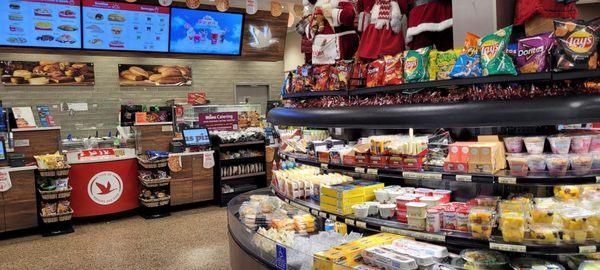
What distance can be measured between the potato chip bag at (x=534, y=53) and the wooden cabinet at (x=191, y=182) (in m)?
5.82

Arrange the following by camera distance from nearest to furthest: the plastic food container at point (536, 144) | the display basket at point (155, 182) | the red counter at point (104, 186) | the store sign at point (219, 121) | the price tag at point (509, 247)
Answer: the price tag at point (509, 247)
the plastic food container at point (536, 144)
the red counter at point (104, 186)
the display basket at point (155, 182)
the store sign at point (219, 121)

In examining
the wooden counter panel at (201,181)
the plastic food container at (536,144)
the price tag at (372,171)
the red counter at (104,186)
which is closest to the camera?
the plastic food container at (536,144)

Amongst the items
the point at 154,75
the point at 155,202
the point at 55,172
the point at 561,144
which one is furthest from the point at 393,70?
the point at 154,75

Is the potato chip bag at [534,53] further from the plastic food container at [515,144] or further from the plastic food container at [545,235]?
the plastic food container at [545,235]

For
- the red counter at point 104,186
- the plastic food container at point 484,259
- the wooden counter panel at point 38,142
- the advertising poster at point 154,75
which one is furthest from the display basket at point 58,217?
the plastic food container at point 484,259

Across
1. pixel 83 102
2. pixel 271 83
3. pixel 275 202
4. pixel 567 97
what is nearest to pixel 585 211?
pixel 567 97

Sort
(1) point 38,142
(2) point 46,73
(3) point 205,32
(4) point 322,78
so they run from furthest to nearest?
(2) point 46,73 < (3) point 205,32 < (1) point 38,142 < (4) point 322,78

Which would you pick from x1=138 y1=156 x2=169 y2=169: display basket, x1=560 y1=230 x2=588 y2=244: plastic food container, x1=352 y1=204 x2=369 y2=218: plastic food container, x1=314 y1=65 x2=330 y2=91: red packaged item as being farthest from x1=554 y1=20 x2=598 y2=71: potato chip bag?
x1=138 y1=156 x2=169 y2=169: display basket

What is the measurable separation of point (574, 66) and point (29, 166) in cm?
638

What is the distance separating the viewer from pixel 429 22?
286 cm

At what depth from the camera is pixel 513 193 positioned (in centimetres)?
254

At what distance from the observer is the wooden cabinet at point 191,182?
716 centimetres

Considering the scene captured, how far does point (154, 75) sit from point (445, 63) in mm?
8668

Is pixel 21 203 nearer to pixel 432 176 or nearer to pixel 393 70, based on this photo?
pixel 393 70
